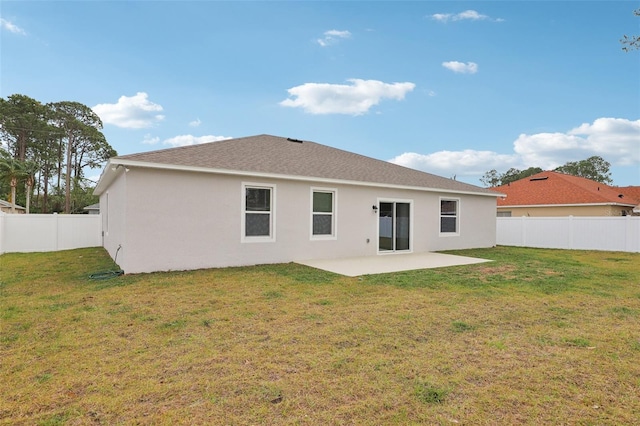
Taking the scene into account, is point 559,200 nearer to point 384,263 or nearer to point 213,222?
point 384,263

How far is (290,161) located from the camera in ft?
36.1

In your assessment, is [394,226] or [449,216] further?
[449,216]

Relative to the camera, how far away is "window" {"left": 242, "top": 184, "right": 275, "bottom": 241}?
9.41m

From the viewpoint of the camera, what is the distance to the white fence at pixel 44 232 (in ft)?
41.8

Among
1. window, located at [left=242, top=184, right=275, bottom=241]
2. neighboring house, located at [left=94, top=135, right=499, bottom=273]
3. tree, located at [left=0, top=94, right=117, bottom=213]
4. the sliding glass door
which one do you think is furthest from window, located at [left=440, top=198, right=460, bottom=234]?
tree, located at [left=0, top=94, right=117, bottom=213]

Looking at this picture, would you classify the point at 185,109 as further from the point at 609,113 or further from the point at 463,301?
the point at 609,113

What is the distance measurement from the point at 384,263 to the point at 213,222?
4.90m

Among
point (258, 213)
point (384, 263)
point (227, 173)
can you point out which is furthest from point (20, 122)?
point (384, 263)

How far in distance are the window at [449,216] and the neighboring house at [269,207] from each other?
0.04 m

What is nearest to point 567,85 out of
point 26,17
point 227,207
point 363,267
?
point 363,267

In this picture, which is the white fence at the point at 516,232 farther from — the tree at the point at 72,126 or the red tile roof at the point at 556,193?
the tree at the point at 72,126

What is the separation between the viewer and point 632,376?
301cm

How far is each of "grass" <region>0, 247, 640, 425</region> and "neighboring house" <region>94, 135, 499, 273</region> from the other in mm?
2012

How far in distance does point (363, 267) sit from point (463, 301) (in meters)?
3.71
